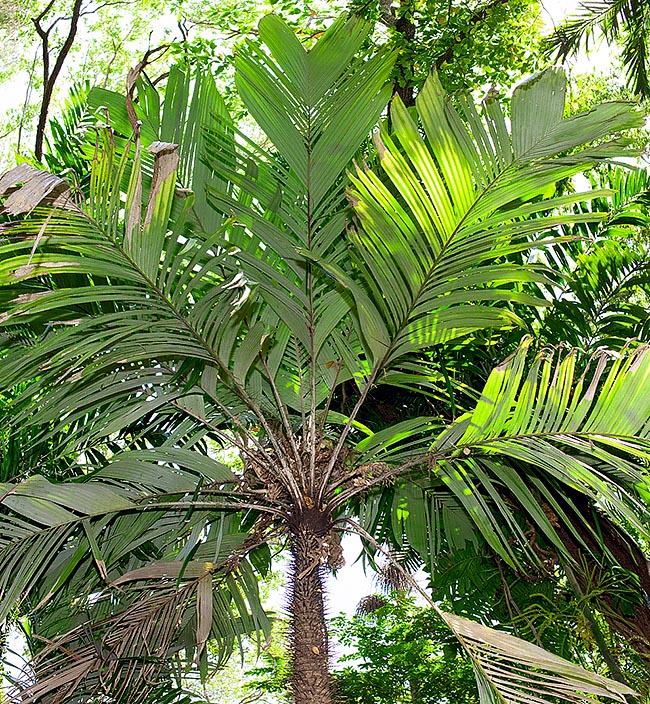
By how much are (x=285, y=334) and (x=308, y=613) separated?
0.70m

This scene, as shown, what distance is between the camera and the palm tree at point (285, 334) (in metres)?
1.44

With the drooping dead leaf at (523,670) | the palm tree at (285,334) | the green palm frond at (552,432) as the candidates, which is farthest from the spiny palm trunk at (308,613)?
the drooping dead leaf at (523,670)

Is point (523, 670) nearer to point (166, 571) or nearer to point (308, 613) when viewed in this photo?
point (308, 613)

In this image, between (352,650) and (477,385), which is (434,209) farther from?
(352,650)

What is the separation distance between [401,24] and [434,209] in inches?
121

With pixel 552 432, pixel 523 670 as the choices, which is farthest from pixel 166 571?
pixel 552 432

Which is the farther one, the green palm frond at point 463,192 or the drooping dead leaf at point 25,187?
the green palm frond at point 463,192

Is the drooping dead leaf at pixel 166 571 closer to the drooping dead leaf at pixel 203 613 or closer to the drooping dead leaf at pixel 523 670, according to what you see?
the drooping dead leaf at pixel 203 613

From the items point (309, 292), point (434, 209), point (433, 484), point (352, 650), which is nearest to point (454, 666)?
point (352, 650)

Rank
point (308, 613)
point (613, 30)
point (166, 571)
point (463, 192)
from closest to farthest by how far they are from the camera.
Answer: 1. point (463, 192)
2. point (308, 613)
3. point (166, 571)
4. point (613, 30)

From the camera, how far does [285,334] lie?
76.8 inches

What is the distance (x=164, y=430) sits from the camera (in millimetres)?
2723

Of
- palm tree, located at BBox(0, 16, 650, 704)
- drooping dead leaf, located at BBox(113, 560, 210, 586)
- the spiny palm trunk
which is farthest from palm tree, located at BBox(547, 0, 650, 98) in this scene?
A: drooping dead leaf, located at BBox(113, 560, 210, 586)

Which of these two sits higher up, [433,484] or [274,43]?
[274,43]
